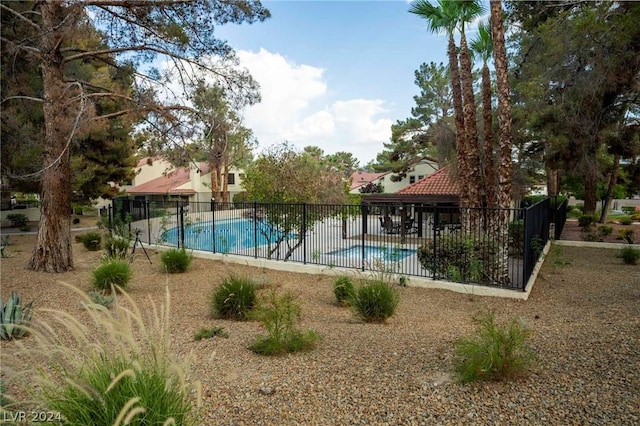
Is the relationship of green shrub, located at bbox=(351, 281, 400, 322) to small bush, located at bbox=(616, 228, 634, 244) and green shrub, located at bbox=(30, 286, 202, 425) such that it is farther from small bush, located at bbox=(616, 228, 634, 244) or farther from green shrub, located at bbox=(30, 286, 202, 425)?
small bush, located at bbox=(616, 228, 634, 244)

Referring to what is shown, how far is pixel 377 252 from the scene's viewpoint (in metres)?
→ 14.5

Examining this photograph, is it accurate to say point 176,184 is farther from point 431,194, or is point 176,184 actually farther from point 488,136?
point 488,136

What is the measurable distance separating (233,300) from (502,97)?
279 inches

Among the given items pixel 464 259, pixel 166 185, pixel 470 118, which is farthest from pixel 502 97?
pixel 166 185

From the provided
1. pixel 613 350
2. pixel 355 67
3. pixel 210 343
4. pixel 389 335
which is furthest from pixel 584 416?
pixel 355 67

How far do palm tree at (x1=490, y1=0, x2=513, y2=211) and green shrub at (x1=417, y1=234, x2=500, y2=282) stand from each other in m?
1.07

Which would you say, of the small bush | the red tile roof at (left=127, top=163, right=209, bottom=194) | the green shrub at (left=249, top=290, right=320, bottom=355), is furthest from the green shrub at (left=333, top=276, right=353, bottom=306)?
the red tile roof at (left=127, top=163, right=209, bottom=194)

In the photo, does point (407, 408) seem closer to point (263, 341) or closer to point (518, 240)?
point (263, 341)

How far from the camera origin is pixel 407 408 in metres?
3.15

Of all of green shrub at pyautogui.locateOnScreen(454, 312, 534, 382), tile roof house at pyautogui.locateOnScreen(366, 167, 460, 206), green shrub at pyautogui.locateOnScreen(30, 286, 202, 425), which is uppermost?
tile roof house at pyautogui.locateOnScreen(366, 167, 460, 206)

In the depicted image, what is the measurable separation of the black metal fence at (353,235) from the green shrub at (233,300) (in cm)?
256

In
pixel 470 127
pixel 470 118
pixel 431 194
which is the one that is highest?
pixel 470 118

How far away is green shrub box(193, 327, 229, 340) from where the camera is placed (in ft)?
16.9

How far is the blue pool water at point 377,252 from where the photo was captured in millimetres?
10594
